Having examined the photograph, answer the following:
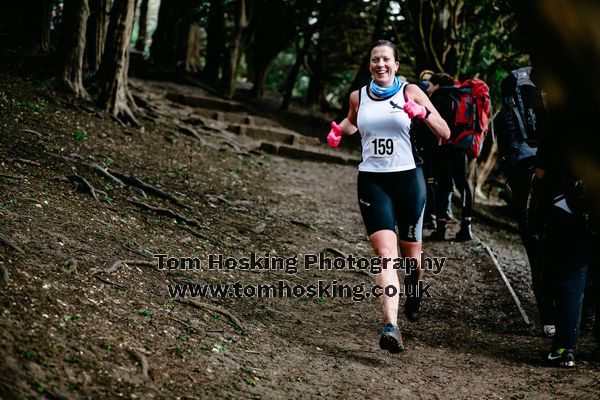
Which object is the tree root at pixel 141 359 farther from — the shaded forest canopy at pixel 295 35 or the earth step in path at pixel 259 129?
the earth step in path at pixel 259 129

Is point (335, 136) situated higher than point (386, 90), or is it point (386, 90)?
point (386, 90)

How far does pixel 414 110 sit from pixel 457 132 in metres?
4.00

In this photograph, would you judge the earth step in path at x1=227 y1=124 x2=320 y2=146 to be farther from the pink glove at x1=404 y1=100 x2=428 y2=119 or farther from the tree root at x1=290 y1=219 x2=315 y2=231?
the pink glove at x1=404 y1=100 x2=428 y2=119

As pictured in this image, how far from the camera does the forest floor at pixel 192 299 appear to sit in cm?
399

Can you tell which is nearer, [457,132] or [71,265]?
[71,265]

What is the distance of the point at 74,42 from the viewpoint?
37.8 feet

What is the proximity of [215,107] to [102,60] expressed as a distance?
22.1 feet

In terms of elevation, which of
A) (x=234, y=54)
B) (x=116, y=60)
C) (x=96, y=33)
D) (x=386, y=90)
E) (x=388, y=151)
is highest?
(x=234, y=54)

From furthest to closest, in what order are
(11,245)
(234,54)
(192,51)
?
(192,51) < (234,54) < (11,245)

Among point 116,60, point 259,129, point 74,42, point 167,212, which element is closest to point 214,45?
point 259,129

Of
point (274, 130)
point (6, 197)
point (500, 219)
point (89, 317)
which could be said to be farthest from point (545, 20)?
point (274, 130)

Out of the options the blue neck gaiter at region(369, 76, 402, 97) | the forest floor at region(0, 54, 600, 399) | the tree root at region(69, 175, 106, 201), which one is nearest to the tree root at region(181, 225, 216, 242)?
the forest floor at region(0, 54, 600, 399)

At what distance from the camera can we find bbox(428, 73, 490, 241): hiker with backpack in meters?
8.88

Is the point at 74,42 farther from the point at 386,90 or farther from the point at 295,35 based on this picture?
the point at 295,35
